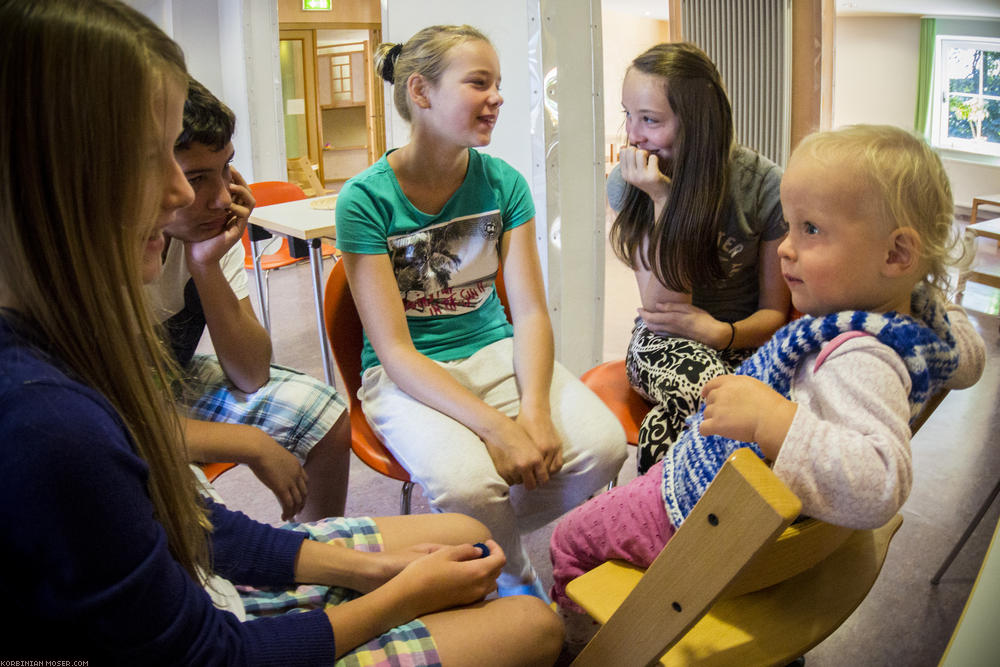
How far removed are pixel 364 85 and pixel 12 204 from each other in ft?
22.7

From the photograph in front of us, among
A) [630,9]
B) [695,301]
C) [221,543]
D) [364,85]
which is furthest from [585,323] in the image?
[364,85]

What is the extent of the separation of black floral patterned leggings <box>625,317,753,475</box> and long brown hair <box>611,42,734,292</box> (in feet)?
0.42

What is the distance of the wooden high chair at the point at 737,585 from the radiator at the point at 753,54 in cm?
270

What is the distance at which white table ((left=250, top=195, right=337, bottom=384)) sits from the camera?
96.4 inches

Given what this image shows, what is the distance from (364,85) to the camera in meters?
7.17

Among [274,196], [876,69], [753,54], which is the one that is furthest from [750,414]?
[876,69]

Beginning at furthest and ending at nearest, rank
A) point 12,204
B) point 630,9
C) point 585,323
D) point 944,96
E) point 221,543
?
point 630,9 < point 944,96 < point 585,323 < point 221,543 < point 12,204

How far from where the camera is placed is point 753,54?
338 cm

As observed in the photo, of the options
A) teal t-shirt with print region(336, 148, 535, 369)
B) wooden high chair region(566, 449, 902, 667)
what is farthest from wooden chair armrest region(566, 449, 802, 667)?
teal t-shirt with print region(336, 148, 535, 369)

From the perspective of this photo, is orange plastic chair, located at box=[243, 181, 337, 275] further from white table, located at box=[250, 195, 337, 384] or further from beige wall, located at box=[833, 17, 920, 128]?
beige wall, located at box=[833, 17, 920, 128]

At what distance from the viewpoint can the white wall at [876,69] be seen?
4.27 metres

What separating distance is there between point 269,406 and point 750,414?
93cm

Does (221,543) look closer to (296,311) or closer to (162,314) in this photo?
(162,314)

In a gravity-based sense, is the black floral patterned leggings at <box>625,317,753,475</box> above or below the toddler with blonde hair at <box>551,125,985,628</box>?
below
